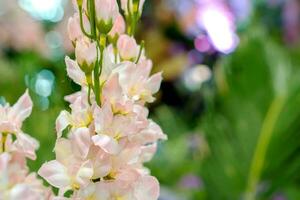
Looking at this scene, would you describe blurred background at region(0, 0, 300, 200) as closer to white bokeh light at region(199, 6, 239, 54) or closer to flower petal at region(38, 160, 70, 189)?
flower petal at region(38, 160, 70, 189)

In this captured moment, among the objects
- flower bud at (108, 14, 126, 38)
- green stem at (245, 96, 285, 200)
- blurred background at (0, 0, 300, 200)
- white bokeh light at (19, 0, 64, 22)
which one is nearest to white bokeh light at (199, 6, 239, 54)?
blurred background at (0, 0, 300, 200)

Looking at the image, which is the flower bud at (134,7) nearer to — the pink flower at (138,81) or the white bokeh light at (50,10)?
the pink flower at (138,81)

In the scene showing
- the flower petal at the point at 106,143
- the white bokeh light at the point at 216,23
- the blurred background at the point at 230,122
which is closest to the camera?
the flower petal at the point at 106,143

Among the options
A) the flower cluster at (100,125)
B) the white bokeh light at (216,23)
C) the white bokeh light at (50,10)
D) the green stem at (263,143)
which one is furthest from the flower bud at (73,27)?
the white bokeh light at (216,23)

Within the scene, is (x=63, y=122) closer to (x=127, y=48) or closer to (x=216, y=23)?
(x=127, y=48)

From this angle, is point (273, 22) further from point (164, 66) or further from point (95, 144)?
point (95, 144)

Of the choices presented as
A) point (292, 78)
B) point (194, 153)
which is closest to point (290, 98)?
point (292, 78)

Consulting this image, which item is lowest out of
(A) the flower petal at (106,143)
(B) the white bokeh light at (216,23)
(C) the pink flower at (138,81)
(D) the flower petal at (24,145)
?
(A) the flower petal at (106,143)
